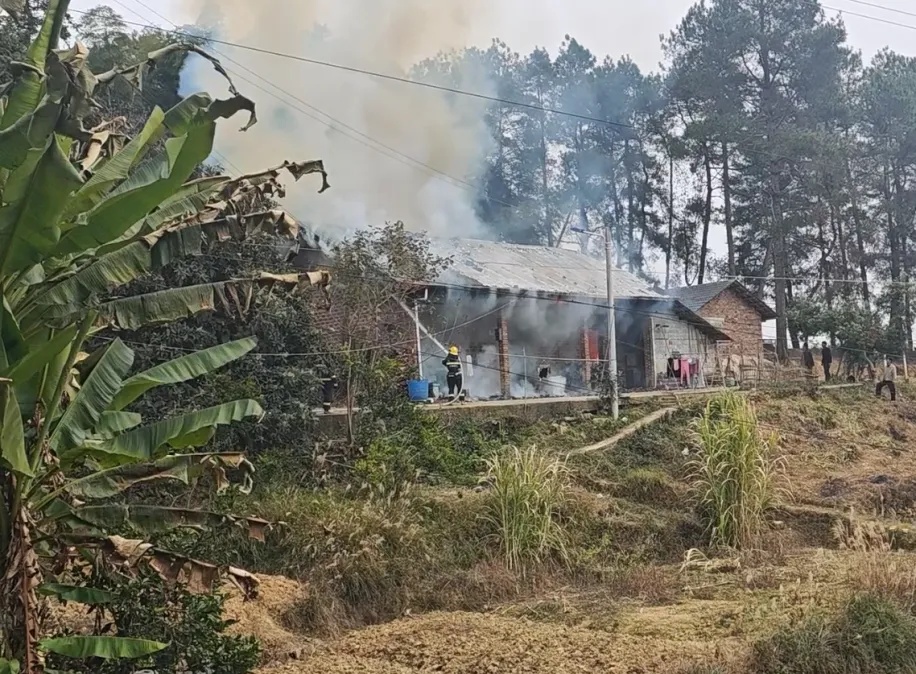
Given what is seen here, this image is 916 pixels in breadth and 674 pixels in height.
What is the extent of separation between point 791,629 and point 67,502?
15.4 ft

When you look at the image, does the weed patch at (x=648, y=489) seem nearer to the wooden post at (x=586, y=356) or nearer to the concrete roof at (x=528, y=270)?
the concrete roof at (x=528, y=270)

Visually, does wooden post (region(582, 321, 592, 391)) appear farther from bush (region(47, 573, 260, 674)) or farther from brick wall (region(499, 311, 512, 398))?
bush (region(47, 573, 260, 674))

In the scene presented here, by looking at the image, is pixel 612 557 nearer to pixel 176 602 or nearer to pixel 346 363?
pixel 346 363

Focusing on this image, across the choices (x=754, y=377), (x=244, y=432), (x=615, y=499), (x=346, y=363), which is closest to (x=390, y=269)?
(x=346, y=363)

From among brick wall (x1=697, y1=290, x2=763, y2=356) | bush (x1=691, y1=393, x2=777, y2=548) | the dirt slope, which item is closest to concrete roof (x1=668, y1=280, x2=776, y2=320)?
brick wall (x1=697, y1=290, x2=763, y2=356)

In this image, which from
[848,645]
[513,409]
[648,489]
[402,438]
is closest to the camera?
[848,645]

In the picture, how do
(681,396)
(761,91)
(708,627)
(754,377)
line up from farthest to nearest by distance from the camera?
(761,91), (754,377), (681,396), (708,627)

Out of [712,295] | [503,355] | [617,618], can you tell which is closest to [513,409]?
[503,355]

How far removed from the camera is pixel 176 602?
15.5 ft

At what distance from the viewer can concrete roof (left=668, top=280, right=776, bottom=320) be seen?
2745cm

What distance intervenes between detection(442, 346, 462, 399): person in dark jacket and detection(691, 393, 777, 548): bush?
6668 millimetres

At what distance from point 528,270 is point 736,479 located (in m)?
11.3

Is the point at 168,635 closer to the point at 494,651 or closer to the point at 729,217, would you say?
the point at 494,651

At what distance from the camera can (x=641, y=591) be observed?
28.2 feet
